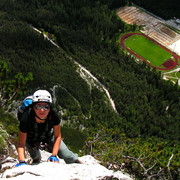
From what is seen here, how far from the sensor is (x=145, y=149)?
22.6 meters

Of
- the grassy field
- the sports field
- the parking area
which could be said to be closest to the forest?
the sports field

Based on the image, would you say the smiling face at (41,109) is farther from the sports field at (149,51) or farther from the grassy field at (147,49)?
the grassy field at (147,49)

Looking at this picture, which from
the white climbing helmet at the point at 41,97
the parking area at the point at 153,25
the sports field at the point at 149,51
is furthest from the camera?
the parking area at the point at 153,25

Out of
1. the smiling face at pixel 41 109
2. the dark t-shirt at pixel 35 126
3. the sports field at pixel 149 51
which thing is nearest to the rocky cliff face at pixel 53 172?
the dark t-shirt at pixel 35 126

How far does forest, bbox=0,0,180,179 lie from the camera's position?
63.9 meters

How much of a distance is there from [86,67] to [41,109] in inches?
3057

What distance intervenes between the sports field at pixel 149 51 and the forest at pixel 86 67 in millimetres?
5652

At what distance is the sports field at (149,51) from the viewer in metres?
104

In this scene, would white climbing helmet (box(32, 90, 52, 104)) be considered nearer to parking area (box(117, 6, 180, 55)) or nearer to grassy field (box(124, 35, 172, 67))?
grassy field (box(124, 35, 172, 67))

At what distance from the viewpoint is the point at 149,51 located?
110 meters

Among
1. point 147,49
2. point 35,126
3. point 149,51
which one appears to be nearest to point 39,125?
point 35,126

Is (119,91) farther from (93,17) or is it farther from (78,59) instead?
(93,17)

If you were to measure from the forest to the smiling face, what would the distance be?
20.9 m

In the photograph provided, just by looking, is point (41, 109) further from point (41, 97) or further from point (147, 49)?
point (147, 49)
